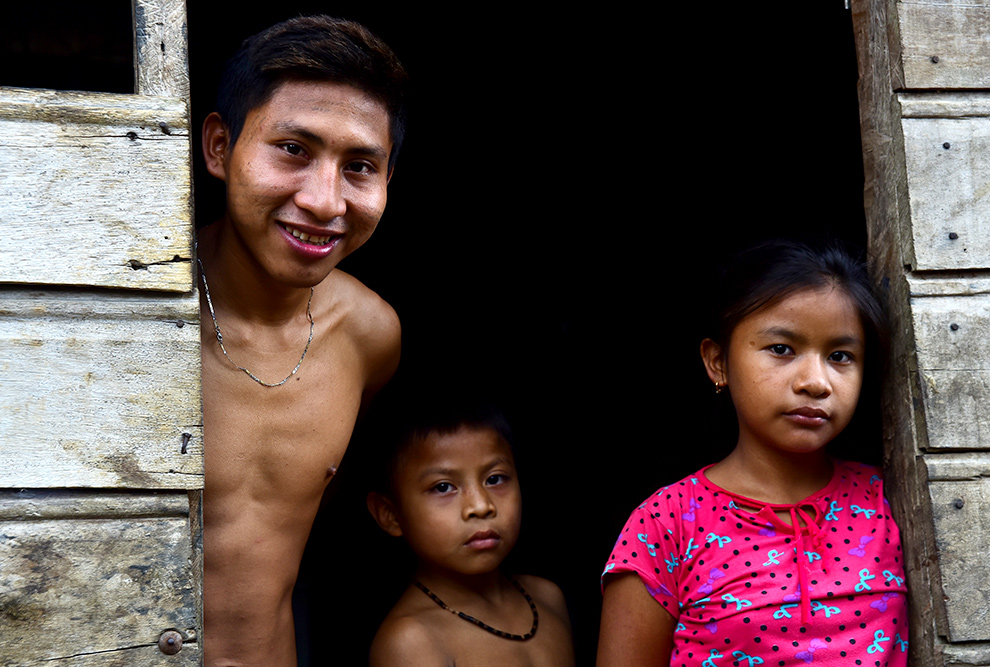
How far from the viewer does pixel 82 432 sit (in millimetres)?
1568

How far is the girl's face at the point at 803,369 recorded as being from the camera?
192 cm

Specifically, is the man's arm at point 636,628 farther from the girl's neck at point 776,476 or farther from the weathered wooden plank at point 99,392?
the weathered wooden plank at point 99,392

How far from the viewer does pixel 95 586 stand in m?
1.56

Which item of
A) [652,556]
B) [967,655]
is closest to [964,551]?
[967,655]

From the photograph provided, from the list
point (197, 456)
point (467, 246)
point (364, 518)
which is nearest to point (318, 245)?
point (197, 456)

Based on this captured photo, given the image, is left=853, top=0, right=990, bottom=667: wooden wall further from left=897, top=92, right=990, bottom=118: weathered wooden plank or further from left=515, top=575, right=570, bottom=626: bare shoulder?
left=515, top=575, right=570, bottom=626: bare shoulder

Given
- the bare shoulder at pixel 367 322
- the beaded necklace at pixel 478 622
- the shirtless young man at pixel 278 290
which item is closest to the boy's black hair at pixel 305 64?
the shirtless young man at pixel 278 290

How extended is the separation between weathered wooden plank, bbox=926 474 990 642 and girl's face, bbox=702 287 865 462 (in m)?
0.24

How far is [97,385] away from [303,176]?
554mm

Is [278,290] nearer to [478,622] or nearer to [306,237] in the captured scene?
[306,237]

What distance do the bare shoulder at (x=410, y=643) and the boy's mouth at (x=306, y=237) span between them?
1.08 metres

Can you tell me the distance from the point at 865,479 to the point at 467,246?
8.78 feet

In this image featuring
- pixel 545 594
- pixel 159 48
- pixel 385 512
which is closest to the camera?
pixel 159 48

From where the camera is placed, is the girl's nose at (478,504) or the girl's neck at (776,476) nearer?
the girl's neck at (776,476)
